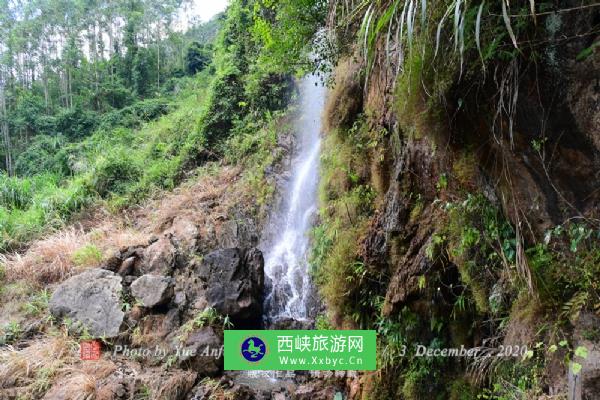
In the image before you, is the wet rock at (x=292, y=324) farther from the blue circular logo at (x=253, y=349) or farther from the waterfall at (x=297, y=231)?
the blue circular logo at (x=253, y=349)

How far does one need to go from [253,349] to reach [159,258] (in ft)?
11.1

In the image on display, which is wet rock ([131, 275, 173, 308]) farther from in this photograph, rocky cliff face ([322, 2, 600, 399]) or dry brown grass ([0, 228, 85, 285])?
rocky cliff face ([322, 2, 600, 399])

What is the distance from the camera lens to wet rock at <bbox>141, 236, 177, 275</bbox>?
6.75 meters

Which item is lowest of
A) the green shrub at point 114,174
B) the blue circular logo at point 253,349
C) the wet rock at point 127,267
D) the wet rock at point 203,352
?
the wet rock at point 203,352

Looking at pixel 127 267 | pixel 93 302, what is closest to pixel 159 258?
pixel 127 267

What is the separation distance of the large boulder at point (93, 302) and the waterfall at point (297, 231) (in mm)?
2186

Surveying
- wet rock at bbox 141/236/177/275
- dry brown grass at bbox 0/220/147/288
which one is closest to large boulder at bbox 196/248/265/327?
wet rock at bbox 141/236/177/275

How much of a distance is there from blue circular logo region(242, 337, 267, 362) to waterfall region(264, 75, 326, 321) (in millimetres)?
1650

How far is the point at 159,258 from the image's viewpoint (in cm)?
686

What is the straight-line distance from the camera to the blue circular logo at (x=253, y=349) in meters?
3.94

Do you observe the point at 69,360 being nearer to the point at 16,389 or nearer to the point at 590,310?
the point at 16,389

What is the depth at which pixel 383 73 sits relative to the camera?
378cm

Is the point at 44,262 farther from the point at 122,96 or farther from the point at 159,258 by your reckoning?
the point at 122,96

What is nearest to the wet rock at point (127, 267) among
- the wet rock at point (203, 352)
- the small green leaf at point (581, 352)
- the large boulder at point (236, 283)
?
the large boulder at point (236, 283)
